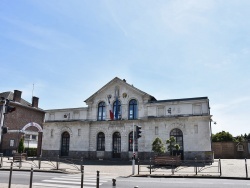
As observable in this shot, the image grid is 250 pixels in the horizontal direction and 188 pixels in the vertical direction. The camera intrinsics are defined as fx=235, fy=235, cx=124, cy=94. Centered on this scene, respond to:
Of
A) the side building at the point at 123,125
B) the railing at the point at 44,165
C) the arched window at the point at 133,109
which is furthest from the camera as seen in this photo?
the arched window at the point at 133,109

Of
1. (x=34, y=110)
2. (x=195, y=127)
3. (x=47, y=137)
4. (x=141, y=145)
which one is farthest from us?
(x=34, y=110)

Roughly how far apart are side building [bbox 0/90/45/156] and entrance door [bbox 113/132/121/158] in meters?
11.9

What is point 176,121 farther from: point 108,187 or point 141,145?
point 108,187

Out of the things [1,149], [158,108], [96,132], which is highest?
[158,108]

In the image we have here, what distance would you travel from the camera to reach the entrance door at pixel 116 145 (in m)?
29.8

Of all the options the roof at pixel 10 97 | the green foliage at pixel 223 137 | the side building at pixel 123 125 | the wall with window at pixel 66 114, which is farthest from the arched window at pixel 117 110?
the green foliage at pixel 223 137

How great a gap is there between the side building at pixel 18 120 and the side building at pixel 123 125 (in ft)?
15.0

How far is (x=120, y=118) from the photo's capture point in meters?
30.4

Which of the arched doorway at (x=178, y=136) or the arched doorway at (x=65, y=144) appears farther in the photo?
the arched doorway at (x=65, y=144)

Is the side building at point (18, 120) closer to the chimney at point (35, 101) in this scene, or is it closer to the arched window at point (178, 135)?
the chimney at point (35, 101)

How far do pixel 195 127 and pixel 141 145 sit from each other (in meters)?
6.72

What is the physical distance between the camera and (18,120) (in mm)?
40156

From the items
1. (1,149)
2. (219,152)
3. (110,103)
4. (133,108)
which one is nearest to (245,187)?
(133,108)

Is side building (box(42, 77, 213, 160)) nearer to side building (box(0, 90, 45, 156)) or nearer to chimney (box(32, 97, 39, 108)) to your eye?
side building (box(0, 90, 45, 156))
